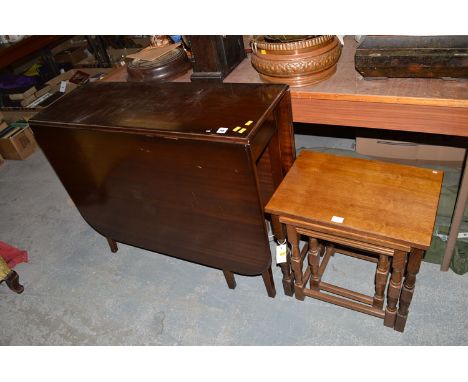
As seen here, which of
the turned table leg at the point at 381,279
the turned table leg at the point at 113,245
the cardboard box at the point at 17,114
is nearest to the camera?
the turned table leg at the point at 381,279

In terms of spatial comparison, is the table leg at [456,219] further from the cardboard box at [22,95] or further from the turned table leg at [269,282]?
the cardboard box at [22,95]

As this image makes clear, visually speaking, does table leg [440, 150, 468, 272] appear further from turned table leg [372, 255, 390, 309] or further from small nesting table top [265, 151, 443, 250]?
turned table leg [372, 255, 390, 309]

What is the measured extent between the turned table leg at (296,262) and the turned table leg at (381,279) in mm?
306

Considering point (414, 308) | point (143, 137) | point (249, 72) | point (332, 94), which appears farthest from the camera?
point (249, 72)

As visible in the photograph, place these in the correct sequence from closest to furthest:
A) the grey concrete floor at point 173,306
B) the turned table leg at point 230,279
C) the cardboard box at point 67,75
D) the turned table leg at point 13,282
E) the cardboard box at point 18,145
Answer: the grey concrete floor at point 173,306 < the turned table leg at point 230,279 < the turned table leg at point 13,282 < the cardboard box at point 18,145 < the cardboard box at point 67,75

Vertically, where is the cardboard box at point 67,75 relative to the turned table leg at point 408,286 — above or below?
above

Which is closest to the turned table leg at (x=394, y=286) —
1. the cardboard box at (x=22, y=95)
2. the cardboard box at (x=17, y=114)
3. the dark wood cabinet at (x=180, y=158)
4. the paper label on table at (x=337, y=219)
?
A: the paper label on table at (x=337, y=219)

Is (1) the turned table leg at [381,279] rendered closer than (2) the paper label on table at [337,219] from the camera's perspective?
No

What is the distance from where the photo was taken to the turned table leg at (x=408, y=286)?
1.22 metres

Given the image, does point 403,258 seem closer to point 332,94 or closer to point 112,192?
point 332,94

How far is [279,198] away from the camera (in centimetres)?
140

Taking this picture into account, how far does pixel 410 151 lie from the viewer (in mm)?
2209
